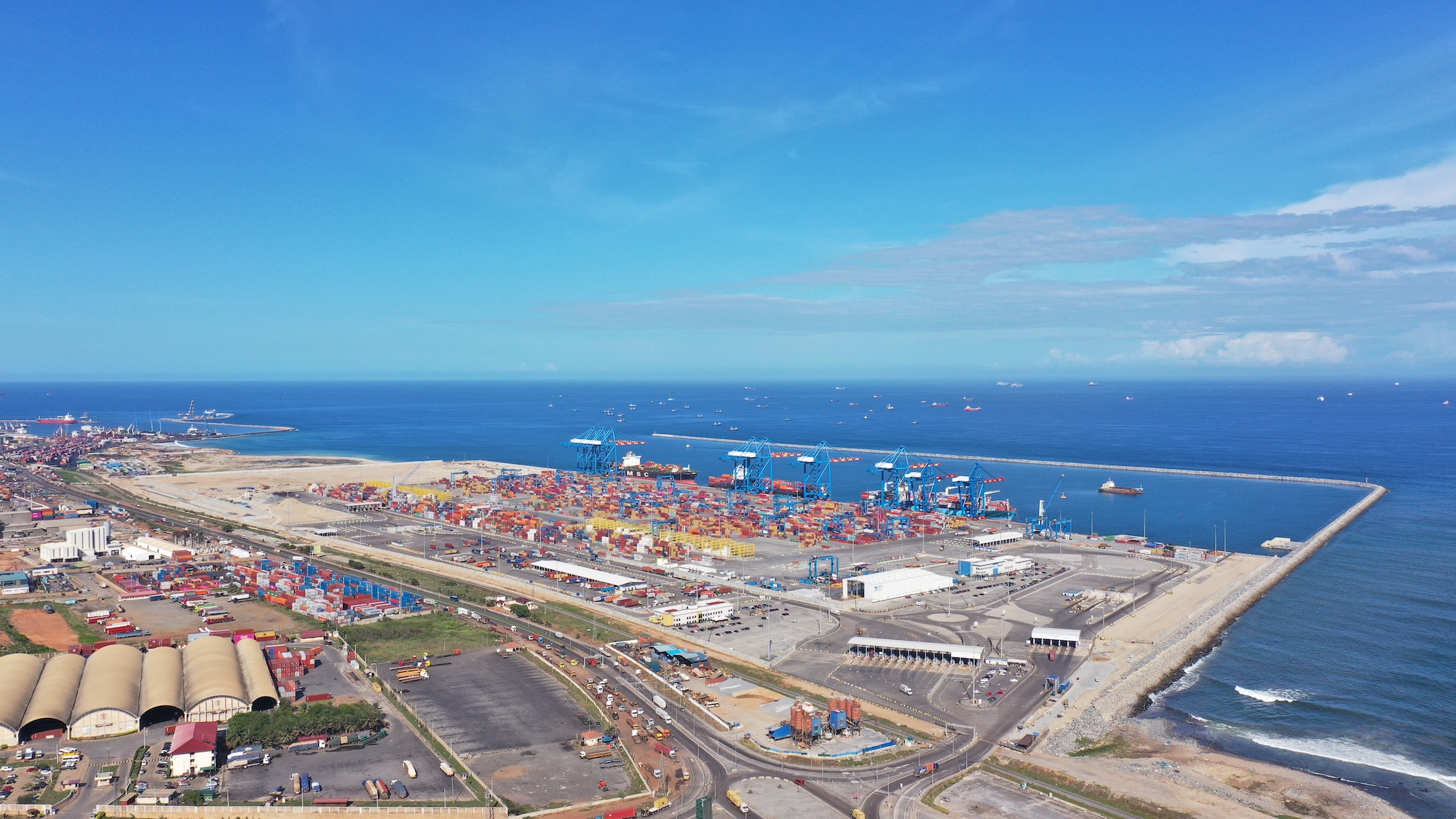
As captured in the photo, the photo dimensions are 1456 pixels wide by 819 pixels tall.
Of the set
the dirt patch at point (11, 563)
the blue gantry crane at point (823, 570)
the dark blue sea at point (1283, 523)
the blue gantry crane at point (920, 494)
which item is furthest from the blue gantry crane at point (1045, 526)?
the dirt patch at point (11, 563)

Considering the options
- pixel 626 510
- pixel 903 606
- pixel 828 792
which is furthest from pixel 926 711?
pixel 626 510

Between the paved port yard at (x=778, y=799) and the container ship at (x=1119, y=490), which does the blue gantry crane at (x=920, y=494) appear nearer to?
the container ship at (x=1119, y=490)

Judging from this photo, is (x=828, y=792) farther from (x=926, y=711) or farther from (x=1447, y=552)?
(x=1447, y=552)

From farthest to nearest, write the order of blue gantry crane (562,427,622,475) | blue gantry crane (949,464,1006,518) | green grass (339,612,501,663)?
1. blue gantry crane (562,427,622,475)
2. blue gantry crane (949,464,1006,518)
3. green grass (339,612,501,663)

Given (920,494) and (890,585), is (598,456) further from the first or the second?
(890,585)

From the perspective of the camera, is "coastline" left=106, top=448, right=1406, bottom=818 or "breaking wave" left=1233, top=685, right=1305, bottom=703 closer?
"coastline" left=106, top=448, right=1406, bottom=818

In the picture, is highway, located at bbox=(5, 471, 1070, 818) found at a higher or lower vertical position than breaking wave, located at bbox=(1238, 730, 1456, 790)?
higher

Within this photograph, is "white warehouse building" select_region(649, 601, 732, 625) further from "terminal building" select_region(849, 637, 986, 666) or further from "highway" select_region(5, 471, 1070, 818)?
"highway" select_region(5, 471, 1070, 818)

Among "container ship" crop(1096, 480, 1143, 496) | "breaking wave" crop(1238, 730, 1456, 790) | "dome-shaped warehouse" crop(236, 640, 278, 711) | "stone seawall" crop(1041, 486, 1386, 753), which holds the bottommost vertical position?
"breaking wave" crop(1238, 730, 1456, 790)

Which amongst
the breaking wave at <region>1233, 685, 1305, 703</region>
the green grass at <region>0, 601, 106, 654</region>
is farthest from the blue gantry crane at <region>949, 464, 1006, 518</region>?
the green grass at <region>0, 601, 106, 654</region>
